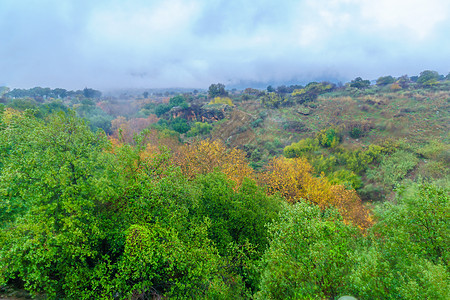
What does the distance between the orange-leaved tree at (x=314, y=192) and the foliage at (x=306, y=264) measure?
16158mm

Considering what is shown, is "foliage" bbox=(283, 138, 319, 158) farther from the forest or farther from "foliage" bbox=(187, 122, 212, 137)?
the forest

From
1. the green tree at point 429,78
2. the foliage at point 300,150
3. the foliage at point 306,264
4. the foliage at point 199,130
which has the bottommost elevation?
the foliage at point 300,150

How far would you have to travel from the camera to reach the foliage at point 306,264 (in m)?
10.9

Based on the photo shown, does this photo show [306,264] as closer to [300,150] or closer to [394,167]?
[394,167]

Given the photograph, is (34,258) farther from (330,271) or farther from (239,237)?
(330,271)

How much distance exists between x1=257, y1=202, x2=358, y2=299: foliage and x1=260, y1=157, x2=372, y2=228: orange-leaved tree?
1616cm

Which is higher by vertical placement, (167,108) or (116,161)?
(167,108)

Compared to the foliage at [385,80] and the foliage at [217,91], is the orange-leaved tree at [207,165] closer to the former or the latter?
the foliage at [217,91]

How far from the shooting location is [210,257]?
13.2 meters

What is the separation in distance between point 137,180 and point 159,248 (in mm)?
5291

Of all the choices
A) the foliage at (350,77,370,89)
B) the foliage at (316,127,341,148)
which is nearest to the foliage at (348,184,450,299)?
the foliage at (316,127,341,148)

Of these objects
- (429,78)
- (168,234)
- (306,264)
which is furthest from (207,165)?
(429,78)

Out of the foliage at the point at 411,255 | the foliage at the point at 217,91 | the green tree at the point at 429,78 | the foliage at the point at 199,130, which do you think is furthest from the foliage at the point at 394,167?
the foliage at the point at 217,91

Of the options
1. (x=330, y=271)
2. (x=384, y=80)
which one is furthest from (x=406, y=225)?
(x=384, y=80)
